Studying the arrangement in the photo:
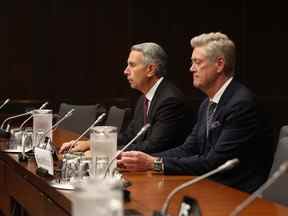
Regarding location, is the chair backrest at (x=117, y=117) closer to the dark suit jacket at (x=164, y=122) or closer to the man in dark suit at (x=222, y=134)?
the dark suit jacket at (x=164, y=122)

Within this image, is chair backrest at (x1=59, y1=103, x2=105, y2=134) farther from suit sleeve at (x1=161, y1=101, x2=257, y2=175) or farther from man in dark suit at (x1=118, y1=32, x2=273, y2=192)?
suit sleeve at (x1=161, y1=101, x2=257, y2=175)

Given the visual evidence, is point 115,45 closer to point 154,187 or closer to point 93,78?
point 93,78

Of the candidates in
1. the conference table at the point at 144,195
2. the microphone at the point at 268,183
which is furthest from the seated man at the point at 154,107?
the microphone at the point at 268,183

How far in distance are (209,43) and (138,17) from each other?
4.07 m

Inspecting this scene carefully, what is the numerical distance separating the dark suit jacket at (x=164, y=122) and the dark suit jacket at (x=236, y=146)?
60 cm

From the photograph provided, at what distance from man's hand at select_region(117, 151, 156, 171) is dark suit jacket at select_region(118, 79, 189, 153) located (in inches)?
30.4

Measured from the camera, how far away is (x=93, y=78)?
7.50m

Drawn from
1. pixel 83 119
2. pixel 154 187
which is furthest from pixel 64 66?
pixel 154 187

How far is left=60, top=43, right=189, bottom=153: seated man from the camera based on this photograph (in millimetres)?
3951

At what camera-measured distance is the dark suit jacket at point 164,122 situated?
3932 millimetres

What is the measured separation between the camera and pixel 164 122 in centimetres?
402

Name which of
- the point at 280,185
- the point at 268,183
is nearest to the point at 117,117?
the point at 280,185

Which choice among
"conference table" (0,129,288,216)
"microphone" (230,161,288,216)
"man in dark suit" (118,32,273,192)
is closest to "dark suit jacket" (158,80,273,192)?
"man in dark suit" (118,32,273,192)

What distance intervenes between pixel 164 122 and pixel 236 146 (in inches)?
35.6
